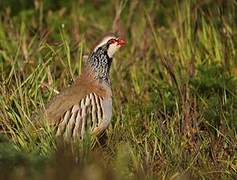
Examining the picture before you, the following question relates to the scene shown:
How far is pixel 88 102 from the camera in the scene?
5328mm

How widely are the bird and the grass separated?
122 mm

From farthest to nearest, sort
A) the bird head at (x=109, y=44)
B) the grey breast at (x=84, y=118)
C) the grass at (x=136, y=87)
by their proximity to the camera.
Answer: the bird head at (x=109, y=44) < the grey breast at (x=84, y=118) < the grass at (x=136, y=87)

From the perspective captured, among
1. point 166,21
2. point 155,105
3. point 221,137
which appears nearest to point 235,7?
point 166,21

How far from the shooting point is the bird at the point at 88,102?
206 inches

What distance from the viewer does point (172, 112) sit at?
5992 mm

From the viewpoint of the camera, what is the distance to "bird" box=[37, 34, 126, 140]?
523 centimetres

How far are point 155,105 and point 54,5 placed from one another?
2.96m

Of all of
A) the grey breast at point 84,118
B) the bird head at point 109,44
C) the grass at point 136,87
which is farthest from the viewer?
the bird head at point 109,44

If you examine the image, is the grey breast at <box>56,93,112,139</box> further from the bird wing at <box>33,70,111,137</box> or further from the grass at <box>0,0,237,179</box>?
the grass at <box>0,0,237,179</box>

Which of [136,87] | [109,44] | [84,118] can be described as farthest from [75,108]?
[136,87]

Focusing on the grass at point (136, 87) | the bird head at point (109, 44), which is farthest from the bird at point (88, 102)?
the grass at point (136, 87)

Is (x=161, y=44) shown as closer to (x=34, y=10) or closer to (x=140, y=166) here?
(x=34, y=10)

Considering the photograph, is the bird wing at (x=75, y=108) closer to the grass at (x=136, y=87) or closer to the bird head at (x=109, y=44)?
the grass at (x=136, y=87)

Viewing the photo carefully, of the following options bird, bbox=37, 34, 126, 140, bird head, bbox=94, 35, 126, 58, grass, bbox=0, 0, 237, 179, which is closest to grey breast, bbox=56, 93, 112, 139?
bird, bbox=37, 34, 126, 140
